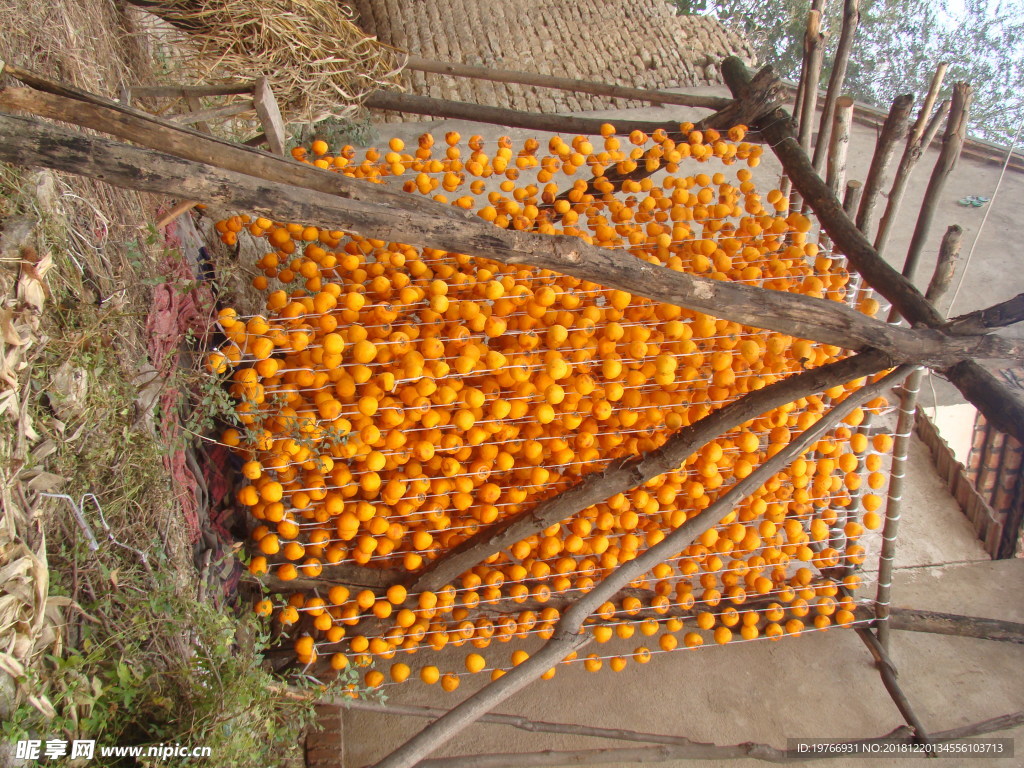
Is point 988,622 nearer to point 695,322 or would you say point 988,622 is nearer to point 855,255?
point 855,255

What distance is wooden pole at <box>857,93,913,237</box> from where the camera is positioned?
253 cm

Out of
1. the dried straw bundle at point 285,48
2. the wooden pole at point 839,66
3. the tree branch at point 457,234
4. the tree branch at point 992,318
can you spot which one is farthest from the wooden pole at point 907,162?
the dried straw bundle at point 285,48

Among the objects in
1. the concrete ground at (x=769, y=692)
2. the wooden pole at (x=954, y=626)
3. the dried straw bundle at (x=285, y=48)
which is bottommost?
the concrete ground at (x=769, y=692)

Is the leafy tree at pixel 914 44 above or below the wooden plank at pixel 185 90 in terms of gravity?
above

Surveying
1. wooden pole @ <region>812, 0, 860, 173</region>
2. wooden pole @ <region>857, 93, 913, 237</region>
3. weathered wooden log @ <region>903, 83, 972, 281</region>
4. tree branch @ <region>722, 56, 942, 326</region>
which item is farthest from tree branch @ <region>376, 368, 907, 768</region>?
wooden pole @ <region>812, 0, 860, 173</region>

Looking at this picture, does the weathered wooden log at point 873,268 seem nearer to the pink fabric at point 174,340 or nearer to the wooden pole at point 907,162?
the wooden pole at point 907,162

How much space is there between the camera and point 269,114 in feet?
8.31

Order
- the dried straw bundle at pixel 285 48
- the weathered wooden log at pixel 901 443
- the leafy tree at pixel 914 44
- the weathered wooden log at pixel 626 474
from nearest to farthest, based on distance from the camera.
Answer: the weathered wooden log at pixel 626 474 → the weathered wooden log at pixel 901 443 → the dried straw bundle at pixel 285 48 → the leafy tree at pixel 914 44

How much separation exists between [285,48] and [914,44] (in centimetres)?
842

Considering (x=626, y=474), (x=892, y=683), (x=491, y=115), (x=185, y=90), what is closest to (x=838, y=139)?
(x=491, y=115)

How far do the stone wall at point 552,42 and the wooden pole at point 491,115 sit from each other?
2.74 m

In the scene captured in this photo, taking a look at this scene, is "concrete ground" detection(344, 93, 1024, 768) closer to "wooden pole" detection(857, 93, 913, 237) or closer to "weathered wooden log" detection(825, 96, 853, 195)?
"wooden pole" detection(857, 93, 913, 237)

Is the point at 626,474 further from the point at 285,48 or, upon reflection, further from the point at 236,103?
the point at 285,48

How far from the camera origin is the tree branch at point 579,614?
1744 millimetres
